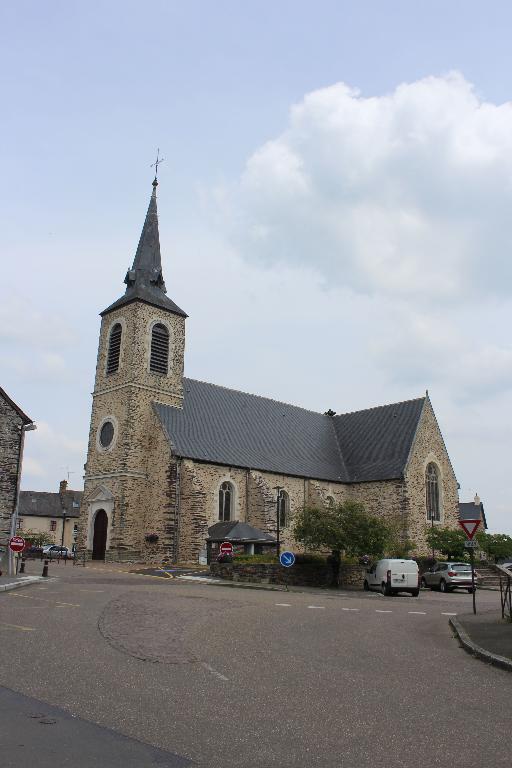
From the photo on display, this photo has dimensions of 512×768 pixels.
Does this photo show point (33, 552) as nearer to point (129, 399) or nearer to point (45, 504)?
point (45, 504)

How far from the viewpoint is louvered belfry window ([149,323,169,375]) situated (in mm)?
39531

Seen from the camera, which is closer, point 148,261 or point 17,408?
point 17,408

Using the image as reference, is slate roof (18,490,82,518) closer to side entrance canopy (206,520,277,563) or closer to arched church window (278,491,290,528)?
arched church window (278,491,290,528)

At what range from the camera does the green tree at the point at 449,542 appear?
38.5m

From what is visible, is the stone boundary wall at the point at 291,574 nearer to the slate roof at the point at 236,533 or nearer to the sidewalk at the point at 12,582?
the slate roof at the point at 236,533

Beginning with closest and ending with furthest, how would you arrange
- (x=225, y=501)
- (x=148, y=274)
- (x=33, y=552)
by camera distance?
(x=225, y=501) < (x=148, y=274) < (x=33, y=552)

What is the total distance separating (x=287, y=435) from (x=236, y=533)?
518 inches

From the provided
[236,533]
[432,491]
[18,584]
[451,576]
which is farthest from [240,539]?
[432,491]

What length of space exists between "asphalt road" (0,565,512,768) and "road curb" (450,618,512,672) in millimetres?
149

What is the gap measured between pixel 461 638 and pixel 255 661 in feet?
14.5

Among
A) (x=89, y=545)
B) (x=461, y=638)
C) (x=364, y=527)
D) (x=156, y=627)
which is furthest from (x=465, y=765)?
(x=89, y=545)

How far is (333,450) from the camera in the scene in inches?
1911

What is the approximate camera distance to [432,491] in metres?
45.0

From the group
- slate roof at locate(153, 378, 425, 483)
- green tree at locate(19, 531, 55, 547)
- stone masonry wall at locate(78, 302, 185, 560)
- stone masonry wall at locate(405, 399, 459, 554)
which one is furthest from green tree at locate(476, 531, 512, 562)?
green tree at locate(19, 531, 55, 547)
